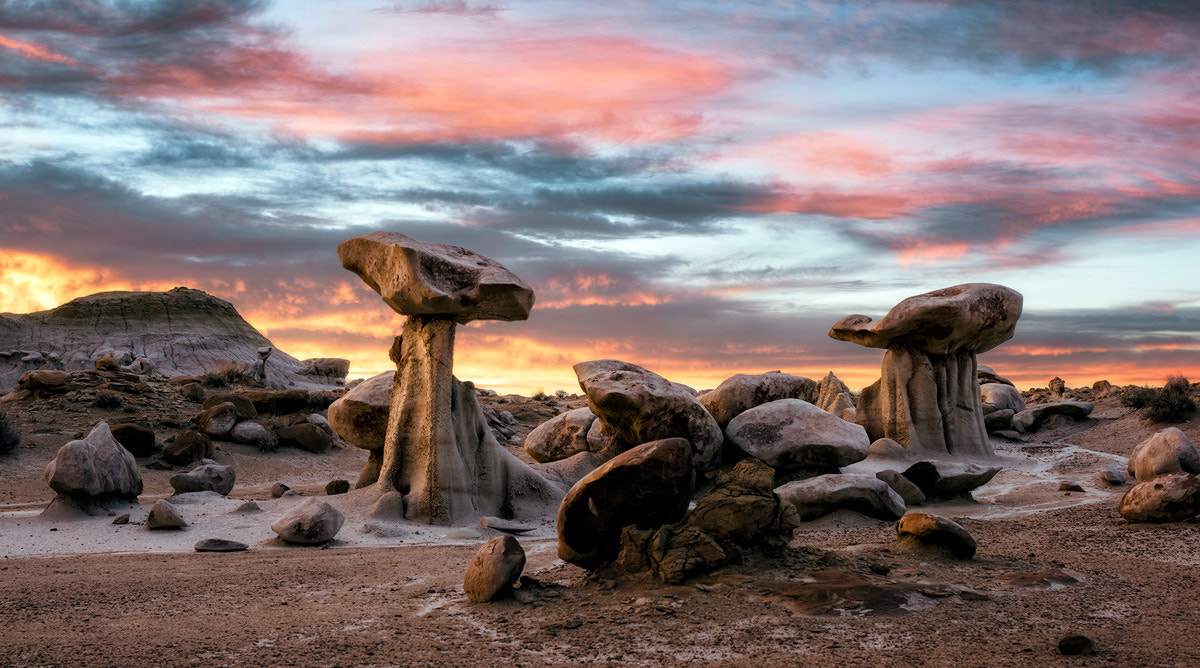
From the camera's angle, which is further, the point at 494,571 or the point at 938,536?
the point at 938,536

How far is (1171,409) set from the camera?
21391 mm

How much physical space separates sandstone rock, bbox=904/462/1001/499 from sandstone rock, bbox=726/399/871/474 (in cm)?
106

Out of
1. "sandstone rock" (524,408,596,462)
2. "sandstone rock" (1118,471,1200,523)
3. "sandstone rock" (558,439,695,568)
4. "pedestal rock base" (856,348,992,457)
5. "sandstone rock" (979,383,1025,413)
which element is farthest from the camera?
"sandstone rock" (979,383,1025,413)

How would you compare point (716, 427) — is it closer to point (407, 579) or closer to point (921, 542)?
point (921, 542)

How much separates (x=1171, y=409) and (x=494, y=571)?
20.0 meters

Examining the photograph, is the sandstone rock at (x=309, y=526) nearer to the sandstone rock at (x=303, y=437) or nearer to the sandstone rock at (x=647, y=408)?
the sandstone rock at (x=647, y=408)

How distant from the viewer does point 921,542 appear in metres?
8.51

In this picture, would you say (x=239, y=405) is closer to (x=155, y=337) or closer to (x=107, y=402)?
(x=107, y=402)

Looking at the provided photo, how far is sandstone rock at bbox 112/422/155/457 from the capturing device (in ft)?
62.4

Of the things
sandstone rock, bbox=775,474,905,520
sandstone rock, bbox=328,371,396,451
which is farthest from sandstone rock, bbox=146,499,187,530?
sandstone rock, bbox=775,474,905,520

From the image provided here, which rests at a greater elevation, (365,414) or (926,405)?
(926,405)

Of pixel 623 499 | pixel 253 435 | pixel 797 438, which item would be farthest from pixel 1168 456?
pixel 253 435

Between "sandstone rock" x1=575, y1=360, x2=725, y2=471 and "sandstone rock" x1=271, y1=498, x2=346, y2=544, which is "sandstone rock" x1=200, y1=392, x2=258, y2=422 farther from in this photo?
"sandstone rock" x1=271, y1=498, x2=346, y2=544

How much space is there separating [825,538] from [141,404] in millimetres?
19523
